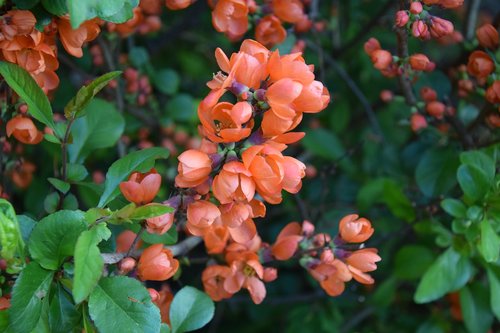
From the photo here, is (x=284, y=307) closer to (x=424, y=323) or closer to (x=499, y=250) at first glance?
(x=424, y=323)

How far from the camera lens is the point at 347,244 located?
3.63ft

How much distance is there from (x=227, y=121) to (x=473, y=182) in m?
0.48

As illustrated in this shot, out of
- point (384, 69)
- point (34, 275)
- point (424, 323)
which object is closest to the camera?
point (34, 275)

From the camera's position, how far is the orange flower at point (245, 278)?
1.06m

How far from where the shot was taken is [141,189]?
893 mm

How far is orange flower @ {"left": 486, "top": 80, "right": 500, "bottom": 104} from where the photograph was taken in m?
1.12

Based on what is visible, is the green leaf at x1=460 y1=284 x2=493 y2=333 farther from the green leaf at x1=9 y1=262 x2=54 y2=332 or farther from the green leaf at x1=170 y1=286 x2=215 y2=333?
the green leaf at x1=9 y1=262 x2=54 y2=332

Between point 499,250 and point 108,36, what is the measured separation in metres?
0.82

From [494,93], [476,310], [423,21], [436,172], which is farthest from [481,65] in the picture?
[476,310]

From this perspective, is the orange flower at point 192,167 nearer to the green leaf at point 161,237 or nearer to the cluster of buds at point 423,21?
the green leaf at point 161,237

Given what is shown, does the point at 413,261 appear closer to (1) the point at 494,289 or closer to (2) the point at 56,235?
(1) the point at 494,289

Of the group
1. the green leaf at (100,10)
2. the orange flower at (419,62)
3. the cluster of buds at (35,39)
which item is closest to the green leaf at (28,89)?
the cluster of buds at (35,39)

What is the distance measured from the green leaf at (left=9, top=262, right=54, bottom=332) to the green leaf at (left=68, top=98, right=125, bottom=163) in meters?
0.37

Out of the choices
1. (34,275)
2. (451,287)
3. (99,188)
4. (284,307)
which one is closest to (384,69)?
(451,287)
